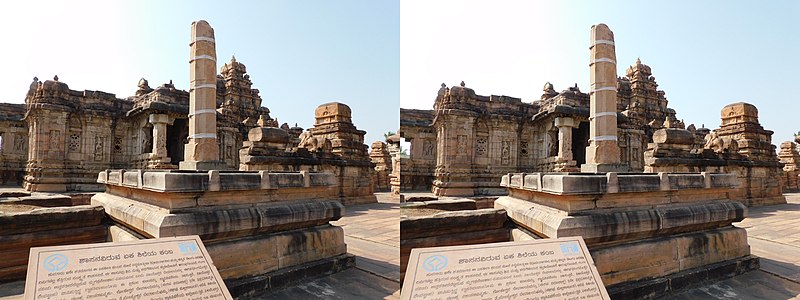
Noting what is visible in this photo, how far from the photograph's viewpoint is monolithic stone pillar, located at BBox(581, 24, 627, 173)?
213 inches

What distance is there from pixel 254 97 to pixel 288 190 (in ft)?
72.5

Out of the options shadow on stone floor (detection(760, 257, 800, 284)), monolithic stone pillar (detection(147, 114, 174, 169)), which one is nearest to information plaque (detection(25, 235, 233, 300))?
shadow on stone floor (detection(760, 257, 800, 284))

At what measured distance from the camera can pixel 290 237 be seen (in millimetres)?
4430

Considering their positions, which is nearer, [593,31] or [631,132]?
[593,31]

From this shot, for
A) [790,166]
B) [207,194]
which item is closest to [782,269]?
[207,194]

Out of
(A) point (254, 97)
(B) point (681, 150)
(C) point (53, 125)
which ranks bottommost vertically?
(B) point (681, 150)

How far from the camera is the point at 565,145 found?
36.7ft

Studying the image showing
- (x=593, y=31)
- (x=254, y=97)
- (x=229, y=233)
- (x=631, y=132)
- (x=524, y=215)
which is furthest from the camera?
(x=254, y=97)

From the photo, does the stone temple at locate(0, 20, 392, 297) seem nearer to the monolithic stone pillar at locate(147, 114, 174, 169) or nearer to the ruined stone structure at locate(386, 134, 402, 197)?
the monolithic stone pillar at locate(147, 114, 174, 169)

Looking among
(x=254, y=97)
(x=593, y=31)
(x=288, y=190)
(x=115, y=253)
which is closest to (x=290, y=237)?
(x=288, y=190)

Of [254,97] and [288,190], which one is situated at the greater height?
[254,97]

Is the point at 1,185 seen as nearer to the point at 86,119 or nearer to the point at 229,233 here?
the point at 86,119

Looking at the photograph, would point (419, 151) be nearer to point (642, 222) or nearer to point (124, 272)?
point (642, 222)

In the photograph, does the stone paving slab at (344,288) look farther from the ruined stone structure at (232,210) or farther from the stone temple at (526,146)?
the stone temple at (526,146)
